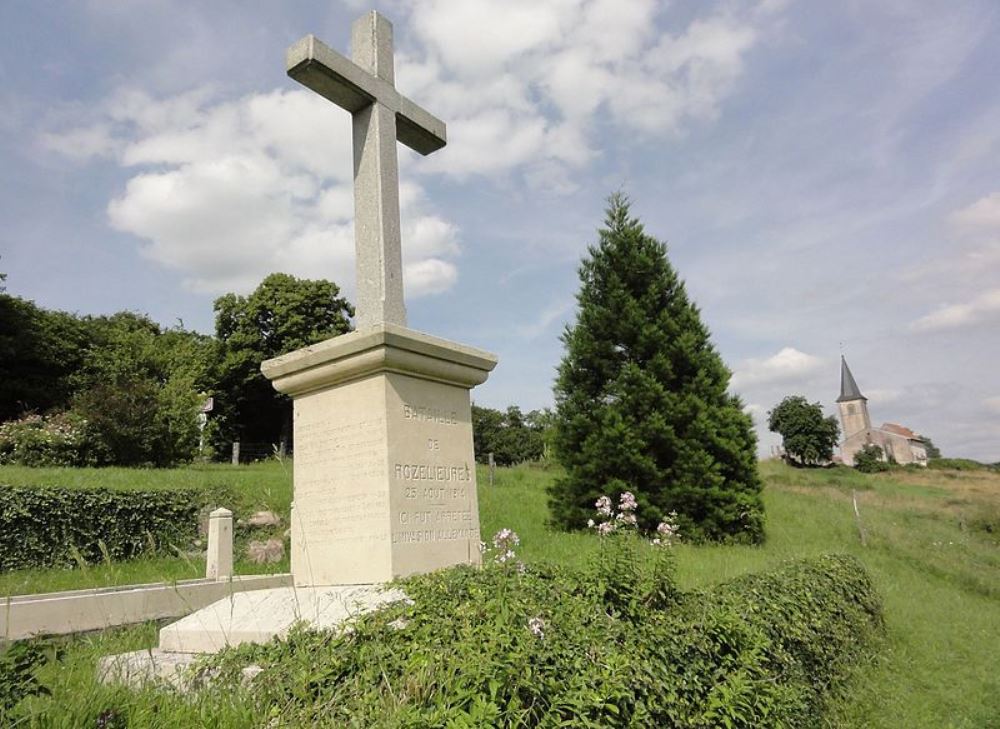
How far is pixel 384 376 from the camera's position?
13.9ft

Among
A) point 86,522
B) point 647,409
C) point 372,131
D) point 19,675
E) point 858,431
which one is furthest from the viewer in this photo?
point 858,431

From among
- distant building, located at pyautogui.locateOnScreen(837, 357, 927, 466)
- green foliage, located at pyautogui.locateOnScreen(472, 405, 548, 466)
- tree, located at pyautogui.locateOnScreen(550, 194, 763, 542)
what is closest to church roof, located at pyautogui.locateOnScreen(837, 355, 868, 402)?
distant building, located at pyautogui.locateOnScreen(837, 357, 927, 466)

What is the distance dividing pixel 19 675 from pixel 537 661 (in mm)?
1718

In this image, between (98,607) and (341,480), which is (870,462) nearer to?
(341,480)

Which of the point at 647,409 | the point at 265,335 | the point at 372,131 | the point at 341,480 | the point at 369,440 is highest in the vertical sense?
the point at 265,335

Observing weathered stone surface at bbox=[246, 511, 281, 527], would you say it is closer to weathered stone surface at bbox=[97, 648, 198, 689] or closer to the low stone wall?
the low stone wall

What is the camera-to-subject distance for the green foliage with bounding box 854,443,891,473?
61.0 meters

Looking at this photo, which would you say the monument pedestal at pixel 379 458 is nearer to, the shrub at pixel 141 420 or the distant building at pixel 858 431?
the shrub at pixel 141 420

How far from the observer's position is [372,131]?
5.18m

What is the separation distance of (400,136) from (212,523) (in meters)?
4.63

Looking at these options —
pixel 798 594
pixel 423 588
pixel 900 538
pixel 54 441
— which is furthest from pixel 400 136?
pixel 54 441

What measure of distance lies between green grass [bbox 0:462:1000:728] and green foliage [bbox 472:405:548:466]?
34938 millimetres

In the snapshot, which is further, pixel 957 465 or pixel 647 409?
pixel 957 465

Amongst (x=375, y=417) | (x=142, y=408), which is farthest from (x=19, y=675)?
(x=142, y=408)
